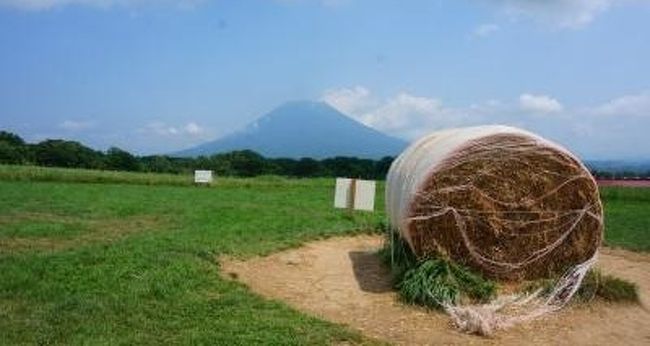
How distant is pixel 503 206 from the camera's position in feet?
37.1

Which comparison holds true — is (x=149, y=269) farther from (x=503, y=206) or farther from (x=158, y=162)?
(x=158, y=162)

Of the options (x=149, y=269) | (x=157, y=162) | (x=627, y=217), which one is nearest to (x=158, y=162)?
(x=157, y=162)

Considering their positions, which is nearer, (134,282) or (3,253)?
(134,282)

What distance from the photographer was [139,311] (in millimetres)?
9555

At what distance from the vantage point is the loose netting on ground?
36.5ft

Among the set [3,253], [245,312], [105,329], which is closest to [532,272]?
[245,312]

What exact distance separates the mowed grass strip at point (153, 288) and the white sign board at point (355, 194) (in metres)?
0.46

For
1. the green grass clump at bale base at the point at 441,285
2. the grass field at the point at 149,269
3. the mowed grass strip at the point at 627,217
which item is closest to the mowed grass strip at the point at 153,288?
the grass field at the point at 149,269

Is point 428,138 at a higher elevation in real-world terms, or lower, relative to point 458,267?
higher

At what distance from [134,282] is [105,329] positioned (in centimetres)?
231

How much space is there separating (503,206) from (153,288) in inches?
189

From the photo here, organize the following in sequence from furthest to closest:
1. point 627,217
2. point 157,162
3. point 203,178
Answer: point 157,162 → point 203,178 → point 627,217

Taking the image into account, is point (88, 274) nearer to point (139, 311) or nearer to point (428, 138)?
point (139, 311)

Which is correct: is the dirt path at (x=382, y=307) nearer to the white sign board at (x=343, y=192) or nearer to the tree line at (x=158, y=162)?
the white sign board at (x=343, y=192)
